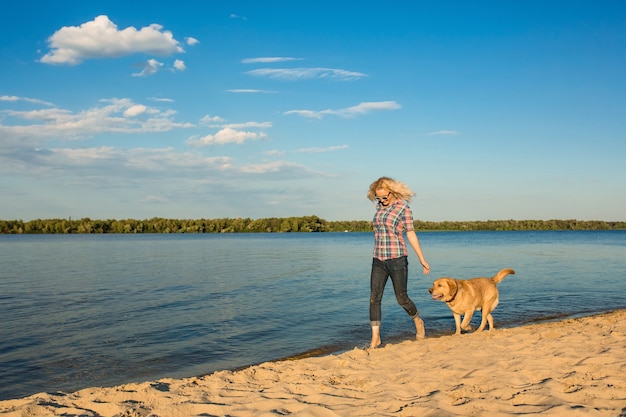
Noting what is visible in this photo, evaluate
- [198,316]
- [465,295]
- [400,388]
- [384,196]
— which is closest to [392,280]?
[384,196]

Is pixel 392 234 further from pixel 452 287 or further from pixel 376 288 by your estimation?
pixel 452 287

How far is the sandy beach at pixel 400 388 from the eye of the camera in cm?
425

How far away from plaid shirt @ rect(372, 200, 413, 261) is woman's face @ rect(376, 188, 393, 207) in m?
0.10

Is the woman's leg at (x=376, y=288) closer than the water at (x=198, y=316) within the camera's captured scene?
Yes

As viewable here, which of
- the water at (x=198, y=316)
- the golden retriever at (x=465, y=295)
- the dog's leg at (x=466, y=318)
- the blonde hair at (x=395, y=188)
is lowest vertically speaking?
the water at (x=198, y=316)

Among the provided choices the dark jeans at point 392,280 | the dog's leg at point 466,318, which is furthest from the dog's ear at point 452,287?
the dark jeans at point 392,280

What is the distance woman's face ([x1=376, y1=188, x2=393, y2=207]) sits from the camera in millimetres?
7398

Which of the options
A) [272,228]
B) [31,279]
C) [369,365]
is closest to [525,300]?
[369,365]

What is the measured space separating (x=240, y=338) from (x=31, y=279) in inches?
536

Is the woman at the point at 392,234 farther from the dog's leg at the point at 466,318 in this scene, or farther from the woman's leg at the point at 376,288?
the dog's leg at the point at 466,318

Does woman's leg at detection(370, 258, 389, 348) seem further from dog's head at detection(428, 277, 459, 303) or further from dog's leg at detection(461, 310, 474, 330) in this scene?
dog's leg at detection(461, 310, 474, 330)

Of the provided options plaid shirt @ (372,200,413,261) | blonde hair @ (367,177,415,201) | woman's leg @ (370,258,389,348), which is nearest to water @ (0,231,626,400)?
woman's leg @ (370,258,389,348)

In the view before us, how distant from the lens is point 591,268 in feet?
78.1

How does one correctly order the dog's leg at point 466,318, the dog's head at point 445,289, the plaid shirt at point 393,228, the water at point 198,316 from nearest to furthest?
the plaid shirt at point 393,228 < the water at point 198,316 < the dog's head at point 445,289 < the dog's leg at point 466,318
